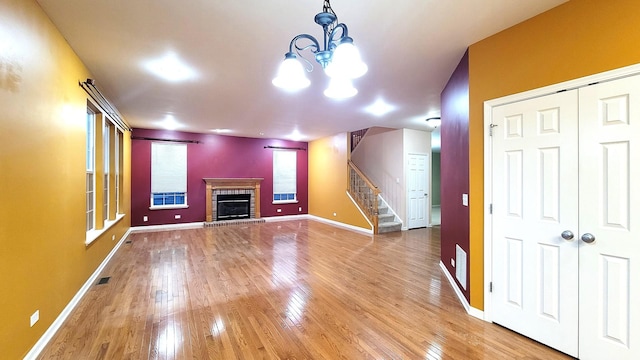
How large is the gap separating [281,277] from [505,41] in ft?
12.2

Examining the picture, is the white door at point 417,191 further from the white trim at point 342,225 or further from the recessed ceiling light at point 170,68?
the recessed ceiling light at point 170,68

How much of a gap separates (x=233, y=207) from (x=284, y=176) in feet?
6.47

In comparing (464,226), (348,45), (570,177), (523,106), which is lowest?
(464,226)

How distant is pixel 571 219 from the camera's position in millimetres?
2062

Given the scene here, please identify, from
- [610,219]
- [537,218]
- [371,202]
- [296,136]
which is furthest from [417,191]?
[610,219]

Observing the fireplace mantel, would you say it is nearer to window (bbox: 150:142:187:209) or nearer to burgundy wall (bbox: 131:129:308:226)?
burgundy wall (bbox: 131:129:308:226)

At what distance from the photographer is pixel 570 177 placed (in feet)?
6.77

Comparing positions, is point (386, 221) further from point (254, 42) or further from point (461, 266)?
point (254, 42)

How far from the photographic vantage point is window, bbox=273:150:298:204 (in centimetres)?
907

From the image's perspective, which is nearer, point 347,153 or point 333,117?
point 333,117

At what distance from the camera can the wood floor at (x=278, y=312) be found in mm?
2150

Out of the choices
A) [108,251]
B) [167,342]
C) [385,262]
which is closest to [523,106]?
[385,262]

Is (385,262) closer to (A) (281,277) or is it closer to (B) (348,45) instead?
(A) (281,277)

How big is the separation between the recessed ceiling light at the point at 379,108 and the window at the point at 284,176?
4.35 m
